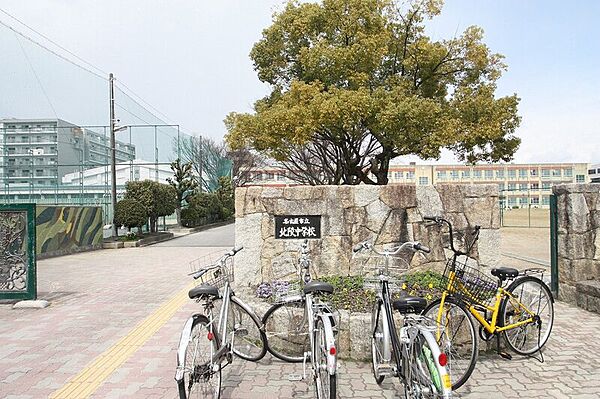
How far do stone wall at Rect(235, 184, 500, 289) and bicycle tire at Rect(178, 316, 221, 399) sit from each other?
2.38m

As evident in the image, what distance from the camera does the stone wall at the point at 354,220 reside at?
602 cm

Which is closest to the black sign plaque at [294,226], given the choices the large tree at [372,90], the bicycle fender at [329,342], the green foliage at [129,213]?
the bicycle fender at [329,342]

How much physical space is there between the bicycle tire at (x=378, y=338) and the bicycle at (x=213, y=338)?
1077 mm

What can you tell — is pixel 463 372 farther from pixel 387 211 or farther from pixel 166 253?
pixel 166 253

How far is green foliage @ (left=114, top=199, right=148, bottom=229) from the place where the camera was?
1967 centimetres

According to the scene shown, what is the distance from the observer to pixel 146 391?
404cm

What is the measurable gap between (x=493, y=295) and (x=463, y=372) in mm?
987

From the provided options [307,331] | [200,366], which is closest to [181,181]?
[307,331]

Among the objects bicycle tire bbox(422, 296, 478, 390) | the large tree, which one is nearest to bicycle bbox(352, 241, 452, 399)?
bicycle tire bbox(422, 296, 478, 390)

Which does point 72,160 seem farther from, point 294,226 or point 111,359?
point 111,359

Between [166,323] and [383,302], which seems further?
[166,323]

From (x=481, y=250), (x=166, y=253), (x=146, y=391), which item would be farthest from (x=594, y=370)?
(x=166, y=253)

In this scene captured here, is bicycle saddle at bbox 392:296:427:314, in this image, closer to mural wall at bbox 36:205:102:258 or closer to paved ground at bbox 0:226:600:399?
paved ground at bbox 0:226:600:399

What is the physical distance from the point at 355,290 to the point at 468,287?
1180 millimetres
